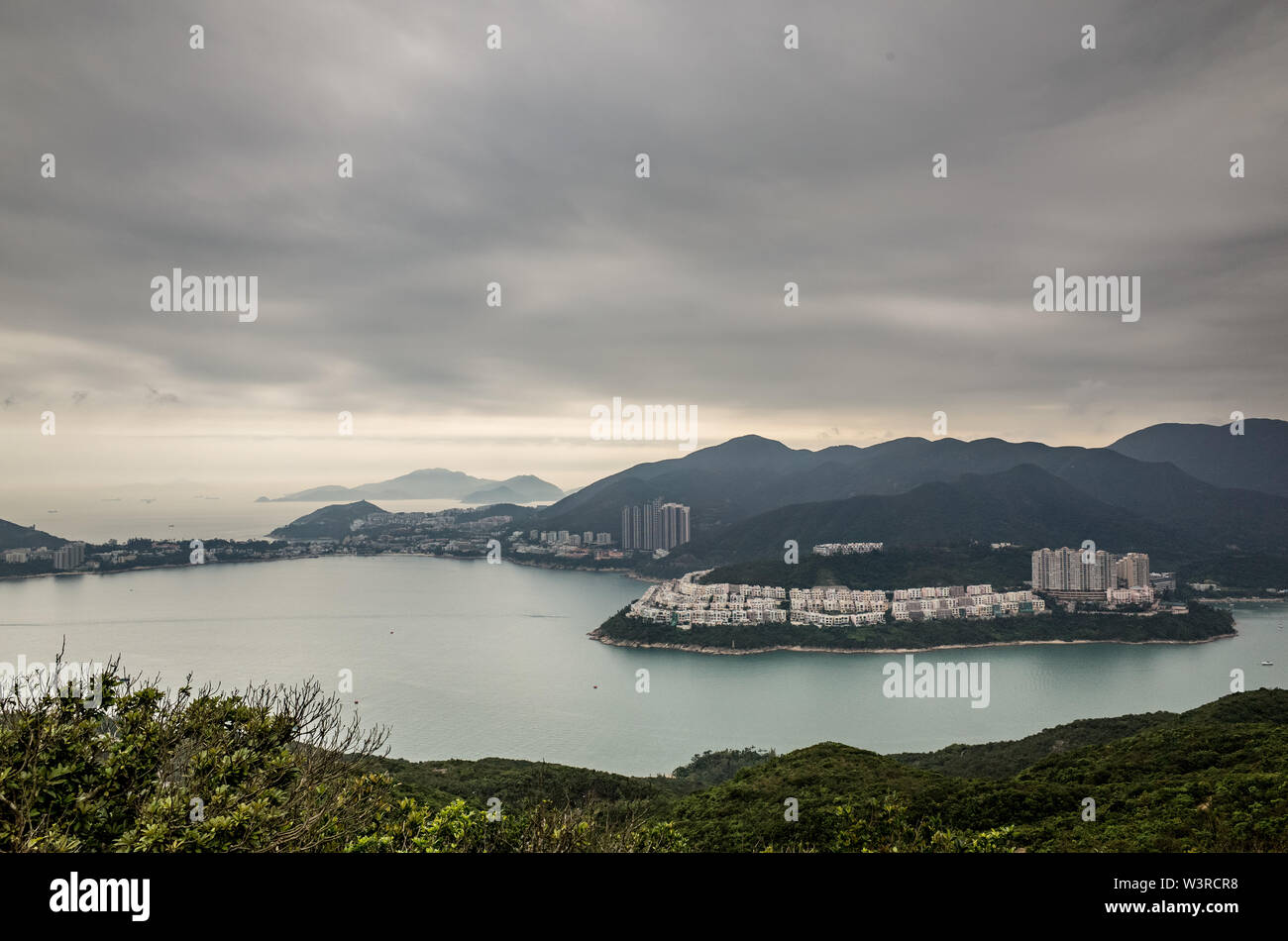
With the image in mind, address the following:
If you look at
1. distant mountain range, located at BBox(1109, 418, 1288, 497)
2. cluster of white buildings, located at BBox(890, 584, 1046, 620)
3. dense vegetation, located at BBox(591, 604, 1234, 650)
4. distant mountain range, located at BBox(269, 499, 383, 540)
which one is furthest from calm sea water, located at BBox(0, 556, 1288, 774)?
distant mountain range, located at BBox(1109, 418, 1288, 497)

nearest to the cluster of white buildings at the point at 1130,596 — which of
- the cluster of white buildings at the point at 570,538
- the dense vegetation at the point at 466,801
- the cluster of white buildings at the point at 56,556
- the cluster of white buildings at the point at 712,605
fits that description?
the cluster of white buildings at the point at 712,605

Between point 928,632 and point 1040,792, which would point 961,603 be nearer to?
point 928,632

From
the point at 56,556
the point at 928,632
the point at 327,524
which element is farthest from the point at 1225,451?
the point at 56,556

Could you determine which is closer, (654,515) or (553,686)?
(553,686)
